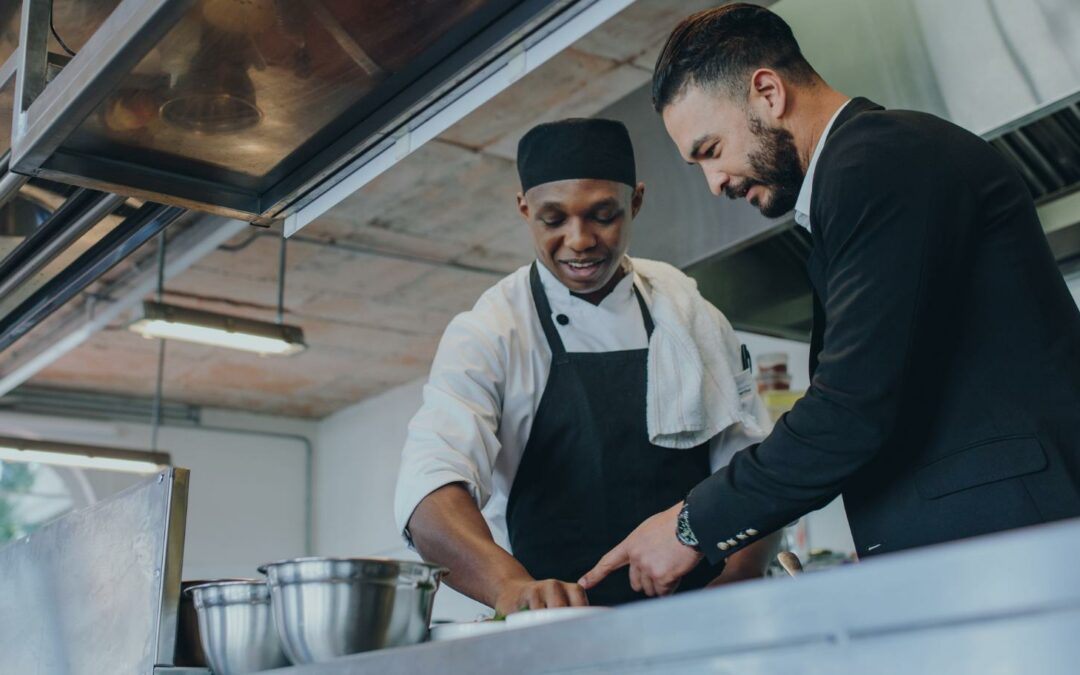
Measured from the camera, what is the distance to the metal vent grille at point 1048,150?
225cm

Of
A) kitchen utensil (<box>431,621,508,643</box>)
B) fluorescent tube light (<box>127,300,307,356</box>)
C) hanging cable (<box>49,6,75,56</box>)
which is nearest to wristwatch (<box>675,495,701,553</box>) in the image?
kitchen utensil (<box>431,621,508,643</box>)

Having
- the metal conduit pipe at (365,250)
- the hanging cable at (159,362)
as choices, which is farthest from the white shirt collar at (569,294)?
the metal conduit pipe at (365,250)

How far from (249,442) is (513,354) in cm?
722

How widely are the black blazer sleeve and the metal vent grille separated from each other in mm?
1085

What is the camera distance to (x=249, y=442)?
28.7ft

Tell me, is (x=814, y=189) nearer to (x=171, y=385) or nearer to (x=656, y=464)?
(x=656, y=464)

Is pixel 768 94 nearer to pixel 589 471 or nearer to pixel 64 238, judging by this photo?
pixel 589 471

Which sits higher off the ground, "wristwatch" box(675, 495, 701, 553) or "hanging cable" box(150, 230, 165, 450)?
"hanging cable" box(150, 230, 165, 450)

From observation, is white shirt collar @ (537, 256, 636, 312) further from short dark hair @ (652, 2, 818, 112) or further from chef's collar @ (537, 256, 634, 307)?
short dark hair @ (652, 2, 818, 112)

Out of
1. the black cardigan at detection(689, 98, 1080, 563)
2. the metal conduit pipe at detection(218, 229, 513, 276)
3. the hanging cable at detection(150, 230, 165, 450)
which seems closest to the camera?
the black cardigan at detection(689, 98, 1080, 563)

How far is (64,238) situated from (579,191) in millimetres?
854

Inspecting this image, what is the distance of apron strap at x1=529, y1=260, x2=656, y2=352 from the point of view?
1939 millimetres

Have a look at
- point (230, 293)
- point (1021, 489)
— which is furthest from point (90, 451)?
point (1021, 489)

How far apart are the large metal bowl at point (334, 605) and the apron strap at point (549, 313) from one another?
2.61 feet
